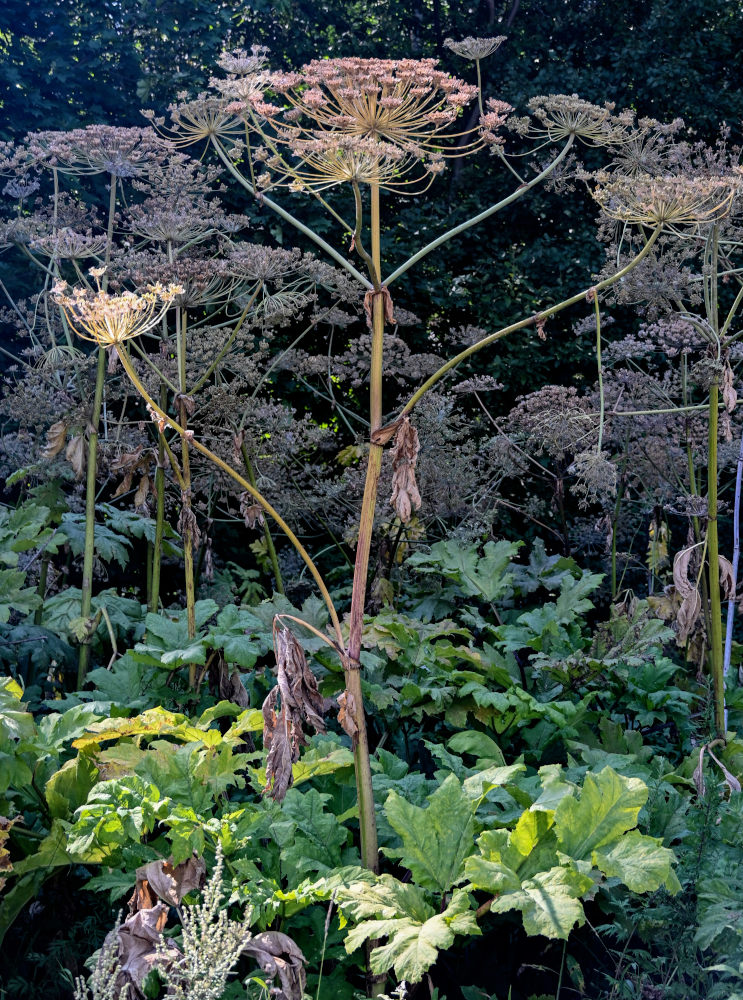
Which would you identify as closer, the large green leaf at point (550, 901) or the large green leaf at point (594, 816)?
the large green leaf at point (550, 901)

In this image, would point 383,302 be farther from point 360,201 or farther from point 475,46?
point 475,46

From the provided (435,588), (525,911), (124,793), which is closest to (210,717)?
(124,793)

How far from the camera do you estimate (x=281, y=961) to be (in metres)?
2.57

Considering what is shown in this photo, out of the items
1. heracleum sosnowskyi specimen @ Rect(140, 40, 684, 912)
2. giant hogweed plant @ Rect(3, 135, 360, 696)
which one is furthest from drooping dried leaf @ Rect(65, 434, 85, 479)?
heracleum sosnowskyi specimen @ Rect(140, 40, 684, 912)

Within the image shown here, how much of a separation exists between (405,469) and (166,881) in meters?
1.31

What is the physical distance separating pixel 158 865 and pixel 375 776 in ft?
2.74

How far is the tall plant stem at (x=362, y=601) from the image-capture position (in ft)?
9.18

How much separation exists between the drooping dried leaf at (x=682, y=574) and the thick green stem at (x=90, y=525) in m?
2.45

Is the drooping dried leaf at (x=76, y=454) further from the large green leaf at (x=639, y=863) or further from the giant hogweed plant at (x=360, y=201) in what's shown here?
the large green leaf at (x=639, y=863)

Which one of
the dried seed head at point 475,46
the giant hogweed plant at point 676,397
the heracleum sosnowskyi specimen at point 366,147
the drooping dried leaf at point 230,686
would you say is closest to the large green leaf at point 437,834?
the heracleum sosnowskyi specimen at point 366,147

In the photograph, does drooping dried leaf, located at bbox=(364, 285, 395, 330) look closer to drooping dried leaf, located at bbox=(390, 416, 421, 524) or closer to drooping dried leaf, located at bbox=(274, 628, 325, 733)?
Answer: drooping dried leaf, located at bbox=(390, 416, 421, 524)

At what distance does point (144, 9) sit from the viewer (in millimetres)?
7672

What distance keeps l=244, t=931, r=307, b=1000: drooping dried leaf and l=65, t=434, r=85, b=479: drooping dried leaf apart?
2469 millimetres

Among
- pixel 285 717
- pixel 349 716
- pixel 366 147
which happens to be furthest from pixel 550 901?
pixel 366 147
